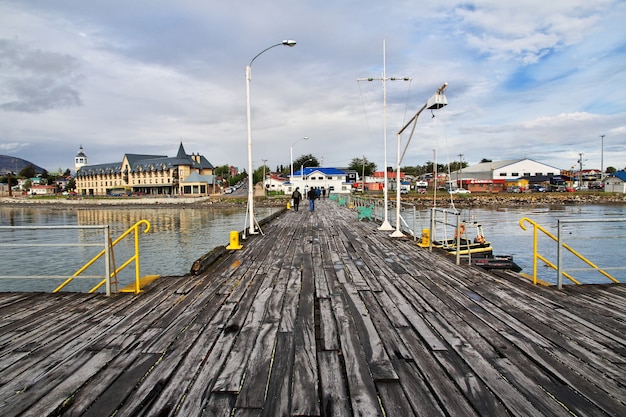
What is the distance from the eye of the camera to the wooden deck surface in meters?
2.81

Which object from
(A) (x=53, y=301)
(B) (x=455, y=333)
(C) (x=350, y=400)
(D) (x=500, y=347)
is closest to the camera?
(C) (x=350, y=400)

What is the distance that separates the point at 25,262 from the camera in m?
18.9

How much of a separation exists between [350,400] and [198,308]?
286 cm

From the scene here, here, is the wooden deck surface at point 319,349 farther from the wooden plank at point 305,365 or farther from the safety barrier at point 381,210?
the safety barrier at point 381,210

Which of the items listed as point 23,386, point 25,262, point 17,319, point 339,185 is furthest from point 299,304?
point 339,185

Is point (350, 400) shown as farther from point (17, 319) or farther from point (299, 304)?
point (17, 319)

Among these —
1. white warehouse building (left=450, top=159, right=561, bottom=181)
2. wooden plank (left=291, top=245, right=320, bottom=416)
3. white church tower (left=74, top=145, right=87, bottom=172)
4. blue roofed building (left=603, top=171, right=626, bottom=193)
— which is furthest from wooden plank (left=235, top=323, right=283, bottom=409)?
white church tower (left=74, top=145, right=87, bottom=172)

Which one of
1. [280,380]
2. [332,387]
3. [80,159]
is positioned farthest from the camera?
[80,159]

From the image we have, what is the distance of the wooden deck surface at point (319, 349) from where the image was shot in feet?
9.21

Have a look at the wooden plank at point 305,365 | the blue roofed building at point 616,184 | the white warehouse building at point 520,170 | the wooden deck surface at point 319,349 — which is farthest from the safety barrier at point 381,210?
the white warehouse building at point 520,170

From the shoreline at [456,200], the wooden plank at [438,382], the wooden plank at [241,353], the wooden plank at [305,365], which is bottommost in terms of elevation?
the shoreline at [456,200]

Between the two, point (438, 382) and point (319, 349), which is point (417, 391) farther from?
point (319, 349)

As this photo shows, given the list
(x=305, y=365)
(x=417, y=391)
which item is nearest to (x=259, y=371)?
(x=305, y=365)

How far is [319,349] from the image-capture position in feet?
12.2
